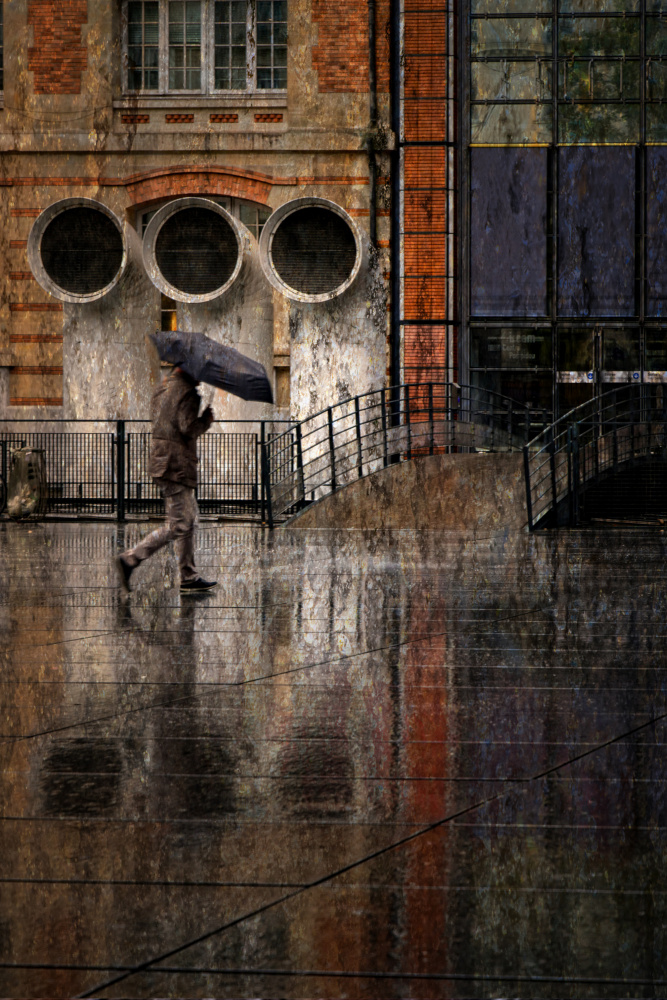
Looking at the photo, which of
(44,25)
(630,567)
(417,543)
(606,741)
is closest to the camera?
(606,741)

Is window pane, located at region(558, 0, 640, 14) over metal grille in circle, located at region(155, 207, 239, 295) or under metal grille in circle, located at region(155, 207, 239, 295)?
over

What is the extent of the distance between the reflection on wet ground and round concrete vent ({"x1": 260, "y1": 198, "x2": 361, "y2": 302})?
16435 mm

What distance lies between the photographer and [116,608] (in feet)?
33.2

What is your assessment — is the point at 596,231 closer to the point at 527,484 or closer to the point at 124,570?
the point at 527,484

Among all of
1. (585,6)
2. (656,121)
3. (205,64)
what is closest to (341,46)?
(205,64)

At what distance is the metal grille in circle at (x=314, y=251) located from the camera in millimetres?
25438

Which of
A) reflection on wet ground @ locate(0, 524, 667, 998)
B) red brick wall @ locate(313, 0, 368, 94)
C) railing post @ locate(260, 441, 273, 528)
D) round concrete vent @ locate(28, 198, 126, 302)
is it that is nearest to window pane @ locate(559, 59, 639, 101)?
red brick wall @ locate(313, 0, 368, 94)

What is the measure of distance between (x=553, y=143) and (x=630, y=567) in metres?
13.9

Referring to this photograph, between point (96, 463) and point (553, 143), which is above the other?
point (553, 143)

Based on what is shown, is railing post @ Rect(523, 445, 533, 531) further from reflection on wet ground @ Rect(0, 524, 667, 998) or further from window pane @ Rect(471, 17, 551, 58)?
window pane @ Rect(471, 17, 551, 58)

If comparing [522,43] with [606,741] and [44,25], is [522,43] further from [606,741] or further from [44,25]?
[606,741]

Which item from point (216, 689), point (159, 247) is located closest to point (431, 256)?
point (159, 247)

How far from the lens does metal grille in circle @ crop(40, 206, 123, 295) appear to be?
2581 centimetres

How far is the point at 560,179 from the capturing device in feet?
82.9
